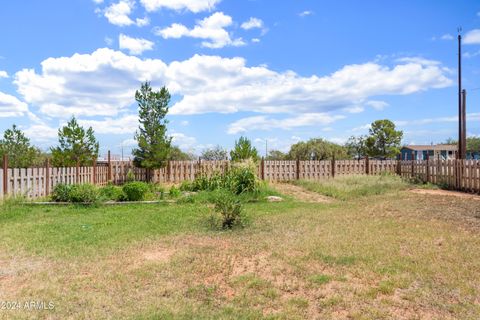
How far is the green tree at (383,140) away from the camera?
38.5 metres

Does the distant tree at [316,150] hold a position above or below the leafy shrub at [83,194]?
above

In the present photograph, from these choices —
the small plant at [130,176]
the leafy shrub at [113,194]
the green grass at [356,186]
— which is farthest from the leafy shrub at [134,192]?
the small plant at [130,176]

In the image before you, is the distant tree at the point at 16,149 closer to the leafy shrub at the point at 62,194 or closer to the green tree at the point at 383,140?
the leafy shrub at the point at 62,194

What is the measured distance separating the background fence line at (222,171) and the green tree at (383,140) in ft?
62.1

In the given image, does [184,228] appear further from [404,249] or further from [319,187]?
[319,187]

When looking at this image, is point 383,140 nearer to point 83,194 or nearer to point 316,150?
point 316,150

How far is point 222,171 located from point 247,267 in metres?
12.0

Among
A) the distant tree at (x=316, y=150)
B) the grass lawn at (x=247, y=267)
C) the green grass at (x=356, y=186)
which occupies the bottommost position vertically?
the grass lawn at (x=247, y=267)

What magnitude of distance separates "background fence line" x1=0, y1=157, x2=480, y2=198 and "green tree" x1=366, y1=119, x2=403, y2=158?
18.9 meters

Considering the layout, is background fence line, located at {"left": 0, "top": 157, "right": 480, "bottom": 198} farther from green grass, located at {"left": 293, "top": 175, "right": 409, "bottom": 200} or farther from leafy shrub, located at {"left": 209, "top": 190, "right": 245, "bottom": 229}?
leafy shrub, located at {"left": 209, "top": 190, "right": 245, "bottom": 229}

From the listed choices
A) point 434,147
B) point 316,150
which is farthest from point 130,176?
point 434,147

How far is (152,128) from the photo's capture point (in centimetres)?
1786

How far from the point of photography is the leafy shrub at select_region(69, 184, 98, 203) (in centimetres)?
1062

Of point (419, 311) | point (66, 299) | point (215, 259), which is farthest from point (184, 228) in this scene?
point (419, 311)
